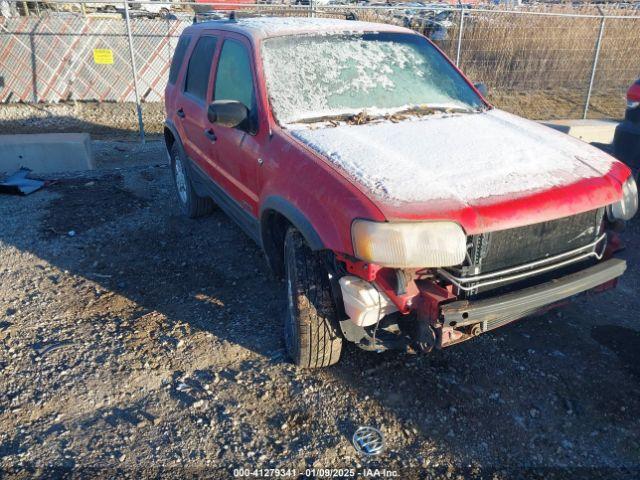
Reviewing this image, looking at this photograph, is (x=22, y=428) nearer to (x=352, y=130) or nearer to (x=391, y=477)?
(x=391, y=477)

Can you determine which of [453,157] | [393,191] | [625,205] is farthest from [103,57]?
[625,205]

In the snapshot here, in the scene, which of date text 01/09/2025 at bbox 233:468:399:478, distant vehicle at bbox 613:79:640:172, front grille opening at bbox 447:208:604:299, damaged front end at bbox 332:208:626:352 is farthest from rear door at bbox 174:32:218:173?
distant vehicle at bbox 613:79:640:172

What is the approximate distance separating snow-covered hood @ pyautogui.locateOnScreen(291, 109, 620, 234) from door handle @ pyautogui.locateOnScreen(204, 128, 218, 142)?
115 centimetres

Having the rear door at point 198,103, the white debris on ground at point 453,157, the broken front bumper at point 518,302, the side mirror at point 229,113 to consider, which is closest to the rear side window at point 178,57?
the rear door at point 198,103

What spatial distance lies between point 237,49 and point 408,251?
235 cm

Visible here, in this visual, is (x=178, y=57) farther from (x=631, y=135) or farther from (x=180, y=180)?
(x=631, y=135)

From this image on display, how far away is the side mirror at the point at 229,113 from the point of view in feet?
11.4

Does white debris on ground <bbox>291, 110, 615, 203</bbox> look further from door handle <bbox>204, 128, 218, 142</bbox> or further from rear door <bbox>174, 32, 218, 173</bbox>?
rear door <bbox>174, 32, 218, 173</bbox>

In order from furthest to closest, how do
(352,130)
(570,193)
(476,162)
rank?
1. (352,130)
2. (476,162)
3. (570,193)

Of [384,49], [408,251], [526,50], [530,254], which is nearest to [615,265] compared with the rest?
[530,254]

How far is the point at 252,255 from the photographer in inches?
191

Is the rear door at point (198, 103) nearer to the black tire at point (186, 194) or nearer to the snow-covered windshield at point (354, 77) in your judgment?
the black tire at point (186, 194)

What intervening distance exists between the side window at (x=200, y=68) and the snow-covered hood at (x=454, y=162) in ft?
5.41

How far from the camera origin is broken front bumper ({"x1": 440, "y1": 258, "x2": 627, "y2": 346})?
102 inches
